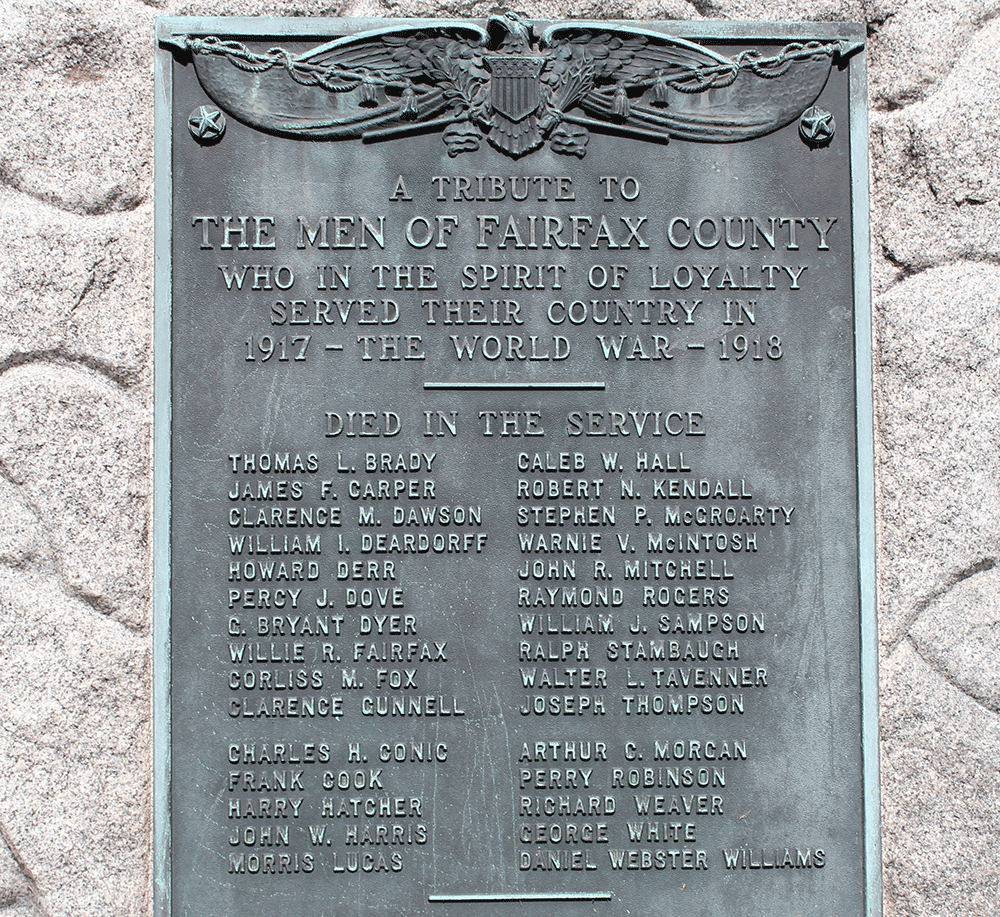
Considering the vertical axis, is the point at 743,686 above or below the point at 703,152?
below

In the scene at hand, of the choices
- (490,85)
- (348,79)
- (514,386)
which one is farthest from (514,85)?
(514,386)

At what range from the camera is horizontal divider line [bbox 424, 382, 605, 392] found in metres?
3.35

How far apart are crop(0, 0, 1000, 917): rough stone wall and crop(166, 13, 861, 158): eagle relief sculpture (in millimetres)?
147

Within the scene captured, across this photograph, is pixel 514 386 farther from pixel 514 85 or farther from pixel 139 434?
pixel 139 434

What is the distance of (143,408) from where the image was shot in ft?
11.0

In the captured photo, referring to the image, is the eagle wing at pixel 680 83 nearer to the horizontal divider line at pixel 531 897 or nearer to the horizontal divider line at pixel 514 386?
the horizontal divider line at pixel 514 386

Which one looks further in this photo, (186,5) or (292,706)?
(186,5)

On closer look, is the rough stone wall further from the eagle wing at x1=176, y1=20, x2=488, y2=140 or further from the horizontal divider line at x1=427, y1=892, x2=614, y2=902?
the horizontal divider line at x1=427, y1=892, x2=614, y2=902

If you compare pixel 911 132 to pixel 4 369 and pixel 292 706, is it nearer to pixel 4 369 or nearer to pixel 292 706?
pixel 292 706

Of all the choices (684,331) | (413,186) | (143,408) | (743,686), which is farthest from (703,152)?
(143,408)

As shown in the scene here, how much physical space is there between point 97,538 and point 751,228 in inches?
96.5

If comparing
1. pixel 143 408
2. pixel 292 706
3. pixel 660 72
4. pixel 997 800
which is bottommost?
pixel 997 800

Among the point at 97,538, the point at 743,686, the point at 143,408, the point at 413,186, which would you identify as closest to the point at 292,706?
the point at 97,538

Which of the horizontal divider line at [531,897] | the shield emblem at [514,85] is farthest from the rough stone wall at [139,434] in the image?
the horizontal divider line at [531,897]
